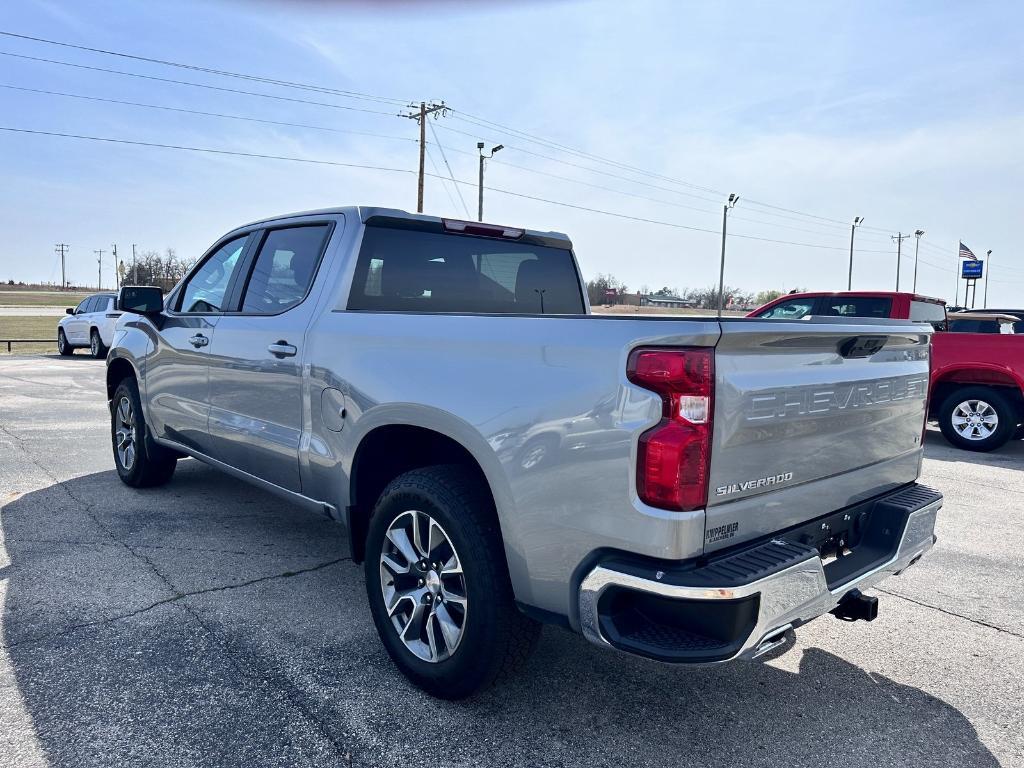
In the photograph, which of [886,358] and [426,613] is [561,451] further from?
[886,358]

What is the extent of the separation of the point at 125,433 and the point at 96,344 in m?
16.9

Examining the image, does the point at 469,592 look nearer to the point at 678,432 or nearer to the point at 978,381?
the point at 678,432

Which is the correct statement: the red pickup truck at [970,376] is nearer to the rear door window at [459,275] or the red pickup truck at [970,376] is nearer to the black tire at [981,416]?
the black tire at [981,416]

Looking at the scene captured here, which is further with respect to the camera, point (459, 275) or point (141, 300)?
point (141, 300)

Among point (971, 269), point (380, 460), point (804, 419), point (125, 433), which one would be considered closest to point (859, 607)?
point (804, 419)

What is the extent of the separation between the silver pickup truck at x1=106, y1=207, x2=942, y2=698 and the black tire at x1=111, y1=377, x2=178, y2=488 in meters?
1.77

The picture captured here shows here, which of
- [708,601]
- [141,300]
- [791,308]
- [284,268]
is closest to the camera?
[708,601]

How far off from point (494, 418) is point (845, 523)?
1411 millimetres

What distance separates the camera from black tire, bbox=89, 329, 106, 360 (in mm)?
20469

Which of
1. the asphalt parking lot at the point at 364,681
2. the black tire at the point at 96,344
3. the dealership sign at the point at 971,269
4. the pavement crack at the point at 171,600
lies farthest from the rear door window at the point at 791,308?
the dealership sign at the point at 971,269

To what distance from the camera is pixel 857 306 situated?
938cm

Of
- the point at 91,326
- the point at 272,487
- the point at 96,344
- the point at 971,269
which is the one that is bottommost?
the point at 96,344

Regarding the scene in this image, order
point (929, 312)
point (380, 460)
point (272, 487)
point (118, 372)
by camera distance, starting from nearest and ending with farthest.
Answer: point (380, 460) → point (272, 487) → point (118, 372) → point (929, 312)

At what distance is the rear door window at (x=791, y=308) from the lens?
9797mm
